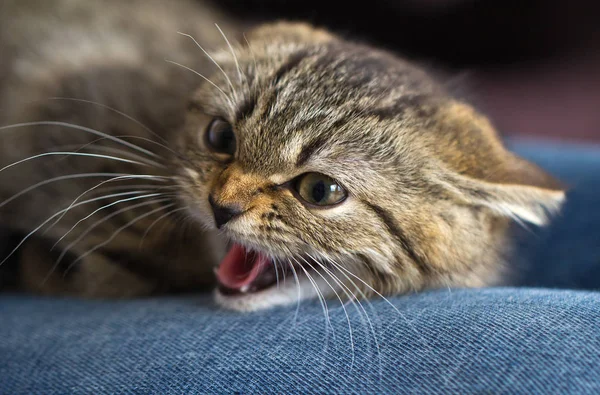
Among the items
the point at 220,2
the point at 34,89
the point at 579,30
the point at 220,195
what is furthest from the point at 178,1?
the point at 579,30

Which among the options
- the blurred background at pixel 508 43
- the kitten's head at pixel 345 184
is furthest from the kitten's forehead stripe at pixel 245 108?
the blurred background at pixel 508 43

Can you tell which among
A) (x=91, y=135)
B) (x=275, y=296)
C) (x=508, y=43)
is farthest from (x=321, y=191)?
(x=508, y=43)

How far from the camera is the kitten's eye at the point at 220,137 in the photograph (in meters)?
1.28

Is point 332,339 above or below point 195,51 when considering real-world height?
below

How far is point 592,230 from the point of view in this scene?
159cm

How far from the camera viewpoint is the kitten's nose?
1.12 m

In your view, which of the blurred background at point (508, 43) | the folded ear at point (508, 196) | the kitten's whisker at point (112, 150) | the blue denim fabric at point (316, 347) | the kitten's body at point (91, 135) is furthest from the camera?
the blurred background at point (508, 43)

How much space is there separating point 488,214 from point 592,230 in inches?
21.4

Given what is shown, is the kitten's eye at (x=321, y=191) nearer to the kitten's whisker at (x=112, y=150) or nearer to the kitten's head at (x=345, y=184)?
the kitten's head at (x=345, y=184)

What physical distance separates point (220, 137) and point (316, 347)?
57cm

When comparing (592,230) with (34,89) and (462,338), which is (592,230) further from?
(34,89)

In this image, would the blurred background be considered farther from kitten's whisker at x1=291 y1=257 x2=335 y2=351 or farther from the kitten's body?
kitten's whisker at x1=291 y1=257 x2=335 y2=351

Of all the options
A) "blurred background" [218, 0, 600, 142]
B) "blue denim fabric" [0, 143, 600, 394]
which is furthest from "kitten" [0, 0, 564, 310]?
"blurred background" [218, 0, 600, 142]

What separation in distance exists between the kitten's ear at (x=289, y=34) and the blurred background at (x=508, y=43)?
111 cm
